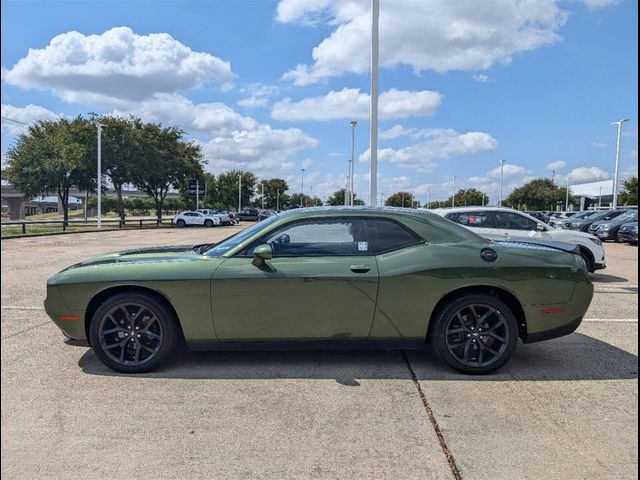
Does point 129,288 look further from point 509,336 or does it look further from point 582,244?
point 582,244

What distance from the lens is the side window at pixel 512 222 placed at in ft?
34.3

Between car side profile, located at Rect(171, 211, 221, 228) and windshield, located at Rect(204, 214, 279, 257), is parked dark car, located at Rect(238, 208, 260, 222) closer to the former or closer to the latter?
car side profile, located at Rect(171, 211, 221, 228)

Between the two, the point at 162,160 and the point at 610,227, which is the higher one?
the point at 162,160

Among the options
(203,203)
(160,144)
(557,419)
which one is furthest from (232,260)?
(203,203)

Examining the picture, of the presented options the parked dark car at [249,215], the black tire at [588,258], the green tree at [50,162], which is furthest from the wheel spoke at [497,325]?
the parked dark car at [249,215]

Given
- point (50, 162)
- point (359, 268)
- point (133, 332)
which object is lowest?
point (133, 332)

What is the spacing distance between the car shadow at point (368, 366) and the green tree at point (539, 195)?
83286 millimetres

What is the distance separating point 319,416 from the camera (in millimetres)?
3451

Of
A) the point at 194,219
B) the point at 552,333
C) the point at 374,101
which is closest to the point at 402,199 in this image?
the point at 194,219

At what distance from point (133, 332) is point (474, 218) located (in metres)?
8.26

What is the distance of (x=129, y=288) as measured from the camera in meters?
4.26

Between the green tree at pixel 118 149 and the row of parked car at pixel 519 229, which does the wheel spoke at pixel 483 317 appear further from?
the green tree at pixel 118 149

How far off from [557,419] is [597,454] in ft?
1.53

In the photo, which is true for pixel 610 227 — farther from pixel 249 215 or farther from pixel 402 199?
pixel 402 199
